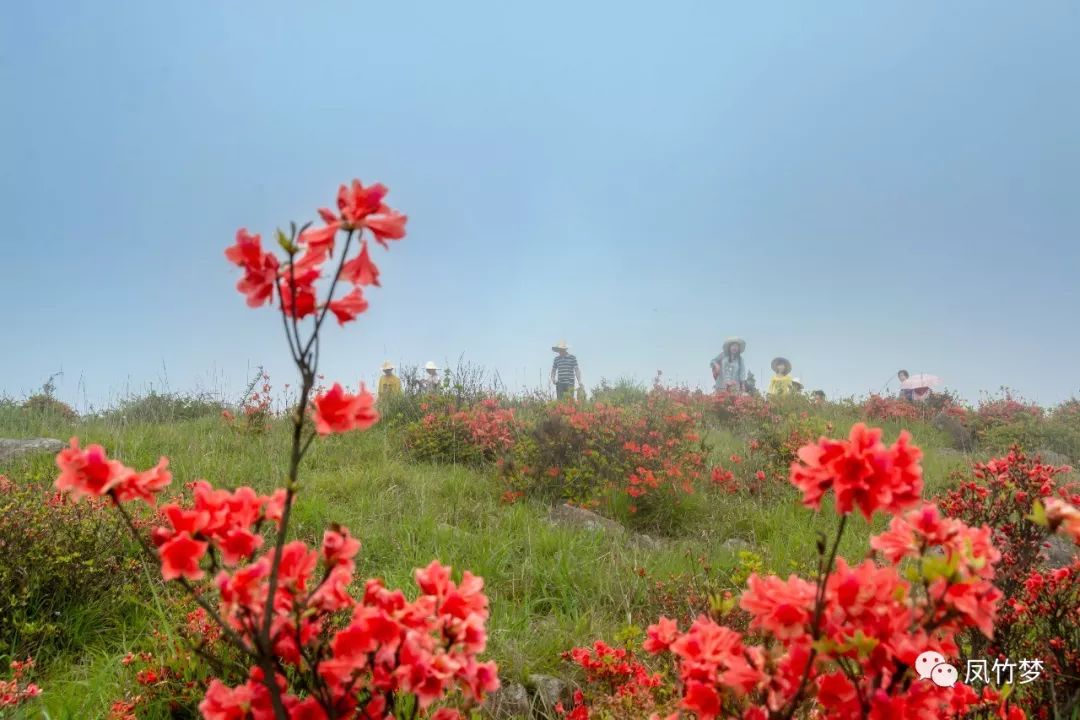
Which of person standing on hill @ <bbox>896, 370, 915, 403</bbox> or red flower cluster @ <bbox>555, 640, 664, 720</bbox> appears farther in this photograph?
person standing on hill @ <bbox>896, 370, 915, 403</bbox>

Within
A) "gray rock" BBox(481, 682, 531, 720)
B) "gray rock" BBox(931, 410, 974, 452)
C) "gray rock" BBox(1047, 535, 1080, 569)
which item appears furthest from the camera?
"gray rock" BBox(931, 410, 974, 452)

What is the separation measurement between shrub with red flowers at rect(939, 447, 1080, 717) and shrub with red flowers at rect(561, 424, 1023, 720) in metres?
1.52

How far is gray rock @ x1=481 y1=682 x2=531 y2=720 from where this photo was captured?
2623mm

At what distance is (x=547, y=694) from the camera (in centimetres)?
278

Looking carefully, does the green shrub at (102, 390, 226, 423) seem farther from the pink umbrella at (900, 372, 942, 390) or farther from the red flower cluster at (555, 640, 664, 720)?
the pink umbrella at (900, 372, 942, 390)

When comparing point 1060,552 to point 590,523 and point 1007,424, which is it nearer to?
point 590,523

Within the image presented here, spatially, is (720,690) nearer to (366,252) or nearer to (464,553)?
(366,252)

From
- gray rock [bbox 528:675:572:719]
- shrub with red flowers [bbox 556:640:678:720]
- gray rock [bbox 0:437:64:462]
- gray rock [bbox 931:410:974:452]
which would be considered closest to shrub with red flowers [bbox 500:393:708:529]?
gray rock [bbox 528:675:572:719]

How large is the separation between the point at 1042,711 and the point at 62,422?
10.4m

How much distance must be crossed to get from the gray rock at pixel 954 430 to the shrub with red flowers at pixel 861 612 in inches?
474

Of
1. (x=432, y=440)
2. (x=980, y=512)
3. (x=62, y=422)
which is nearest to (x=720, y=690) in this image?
(x=980, y=512)

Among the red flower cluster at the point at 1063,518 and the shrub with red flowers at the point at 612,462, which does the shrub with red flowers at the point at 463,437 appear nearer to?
the shrub with red flowers at the point at 612,462

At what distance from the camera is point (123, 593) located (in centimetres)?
354

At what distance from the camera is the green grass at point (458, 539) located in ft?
10.5
